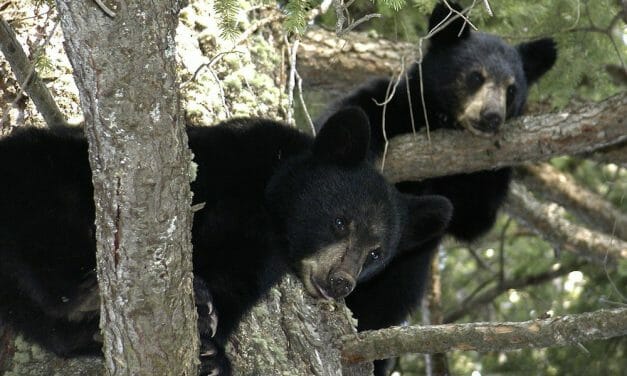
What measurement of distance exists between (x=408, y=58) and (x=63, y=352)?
14.4 ft

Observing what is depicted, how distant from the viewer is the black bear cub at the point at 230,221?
3990 mm

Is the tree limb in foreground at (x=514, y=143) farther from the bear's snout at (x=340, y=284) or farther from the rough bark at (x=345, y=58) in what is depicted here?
the bear's snout at (x=340, y=284)

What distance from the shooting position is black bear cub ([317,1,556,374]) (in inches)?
265

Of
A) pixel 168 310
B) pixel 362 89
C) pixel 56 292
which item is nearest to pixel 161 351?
pixel 168 310

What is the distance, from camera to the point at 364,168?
5047mm

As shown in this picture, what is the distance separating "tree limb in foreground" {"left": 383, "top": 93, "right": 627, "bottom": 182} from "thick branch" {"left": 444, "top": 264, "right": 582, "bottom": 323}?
2.17 m

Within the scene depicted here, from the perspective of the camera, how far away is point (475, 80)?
7289mm

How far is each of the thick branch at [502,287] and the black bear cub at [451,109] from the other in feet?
3.47

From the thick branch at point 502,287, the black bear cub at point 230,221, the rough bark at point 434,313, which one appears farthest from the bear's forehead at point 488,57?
the black bear cub at point 230,221

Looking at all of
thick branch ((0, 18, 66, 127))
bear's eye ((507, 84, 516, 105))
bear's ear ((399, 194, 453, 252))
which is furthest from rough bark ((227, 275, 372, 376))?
bear's eye ((507, 84, 516, 105))

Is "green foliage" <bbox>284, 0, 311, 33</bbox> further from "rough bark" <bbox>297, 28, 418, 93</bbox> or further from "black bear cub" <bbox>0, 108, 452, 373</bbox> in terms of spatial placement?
"rough bark" <bbox>297, 28, 418, 93</bbox>

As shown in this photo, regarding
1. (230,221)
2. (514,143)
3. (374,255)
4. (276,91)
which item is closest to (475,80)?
(514,143)

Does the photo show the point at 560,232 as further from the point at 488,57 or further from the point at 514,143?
the point at 514,143

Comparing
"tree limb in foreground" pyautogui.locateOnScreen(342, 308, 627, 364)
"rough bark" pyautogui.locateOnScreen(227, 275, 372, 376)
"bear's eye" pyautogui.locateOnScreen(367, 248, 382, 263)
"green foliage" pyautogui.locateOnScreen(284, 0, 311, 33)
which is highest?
"green foliage" pyautogui.locateOnScreen(284, 0, 311, 33)
